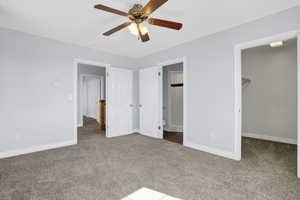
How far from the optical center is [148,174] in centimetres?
213

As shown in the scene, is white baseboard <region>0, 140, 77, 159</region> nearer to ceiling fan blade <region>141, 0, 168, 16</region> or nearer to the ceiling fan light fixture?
the ceiling fan light fixture

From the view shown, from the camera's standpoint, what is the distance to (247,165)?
2.40 metres

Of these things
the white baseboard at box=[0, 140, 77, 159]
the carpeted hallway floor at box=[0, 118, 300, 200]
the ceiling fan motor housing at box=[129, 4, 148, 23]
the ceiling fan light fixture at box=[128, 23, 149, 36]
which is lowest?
the carpeted hallway floor at box=[0, 118, 300, 200]

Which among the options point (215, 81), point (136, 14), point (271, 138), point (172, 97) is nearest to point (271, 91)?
point (271, 138)

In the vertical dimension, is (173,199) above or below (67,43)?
below

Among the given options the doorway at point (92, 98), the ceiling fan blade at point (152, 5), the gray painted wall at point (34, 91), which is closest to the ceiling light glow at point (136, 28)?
the ceiling fan blade at point (152, 5)

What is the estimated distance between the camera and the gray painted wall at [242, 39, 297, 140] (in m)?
3.62

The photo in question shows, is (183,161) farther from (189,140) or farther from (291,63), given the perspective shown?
(291,63)

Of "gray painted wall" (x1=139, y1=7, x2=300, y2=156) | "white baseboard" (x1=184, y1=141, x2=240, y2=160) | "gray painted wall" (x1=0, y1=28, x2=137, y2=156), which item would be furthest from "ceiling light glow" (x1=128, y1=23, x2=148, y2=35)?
"white baseboard" (x1=184, y1=141, x2=240, y2=160)

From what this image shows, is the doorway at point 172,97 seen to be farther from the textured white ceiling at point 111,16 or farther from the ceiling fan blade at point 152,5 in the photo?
the ceiling fan blade at point 152,5

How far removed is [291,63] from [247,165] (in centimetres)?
302

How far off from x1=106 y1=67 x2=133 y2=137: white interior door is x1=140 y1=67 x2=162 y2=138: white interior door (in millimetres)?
415

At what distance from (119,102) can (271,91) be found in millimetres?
4259

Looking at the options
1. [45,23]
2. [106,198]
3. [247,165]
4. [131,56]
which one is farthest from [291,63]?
[45,23]
